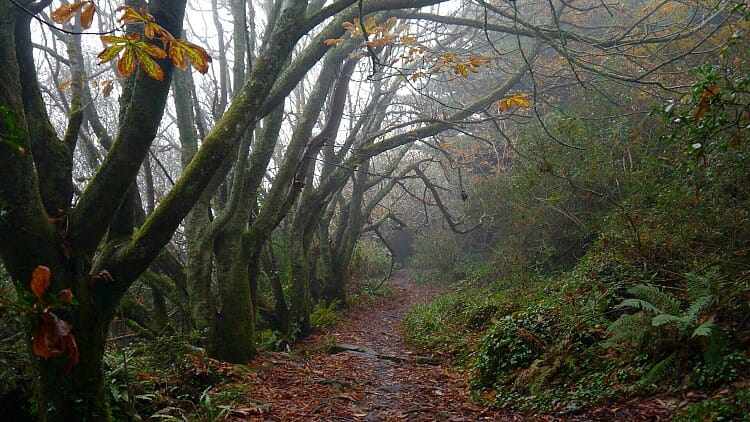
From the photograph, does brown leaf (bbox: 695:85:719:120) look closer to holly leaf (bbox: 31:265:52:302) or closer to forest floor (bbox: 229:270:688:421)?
forest floor (bbox: 229:270:688:421)

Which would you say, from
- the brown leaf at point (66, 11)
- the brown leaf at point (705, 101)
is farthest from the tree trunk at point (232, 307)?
the brown leaf at point (705, 101)

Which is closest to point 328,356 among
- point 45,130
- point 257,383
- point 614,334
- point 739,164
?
point 257,383

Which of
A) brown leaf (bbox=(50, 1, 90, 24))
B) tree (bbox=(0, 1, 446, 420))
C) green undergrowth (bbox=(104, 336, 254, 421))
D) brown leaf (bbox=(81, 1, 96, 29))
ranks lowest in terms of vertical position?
green undergrowth (bbox=(104, 336, 254, 421))

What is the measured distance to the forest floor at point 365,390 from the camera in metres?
4.92

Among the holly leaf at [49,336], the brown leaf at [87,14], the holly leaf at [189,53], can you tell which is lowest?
the holly leaf at [49,336]

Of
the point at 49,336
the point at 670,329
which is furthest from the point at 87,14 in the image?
the point at 670,329

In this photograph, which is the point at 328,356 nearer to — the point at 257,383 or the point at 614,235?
the point at 257,383

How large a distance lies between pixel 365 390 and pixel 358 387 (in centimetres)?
15

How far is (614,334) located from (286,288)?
804 centimetres

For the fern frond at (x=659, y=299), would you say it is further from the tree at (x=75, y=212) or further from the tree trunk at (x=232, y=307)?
the tree trunk at (x=232, y=307)

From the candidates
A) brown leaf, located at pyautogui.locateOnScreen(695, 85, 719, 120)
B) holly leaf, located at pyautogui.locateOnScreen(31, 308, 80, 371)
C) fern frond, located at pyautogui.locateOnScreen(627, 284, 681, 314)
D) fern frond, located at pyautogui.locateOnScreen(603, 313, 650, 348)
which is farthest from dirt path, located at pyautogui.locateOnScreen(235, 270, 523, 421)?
holly leaf, located at pyautogui.locateOnScreen(31, 308, 80, 371)

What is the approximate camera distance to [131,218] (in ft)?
15.2

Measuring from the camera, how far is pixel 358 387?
256 inches

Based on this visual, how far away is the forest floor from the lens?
492 centimetres
